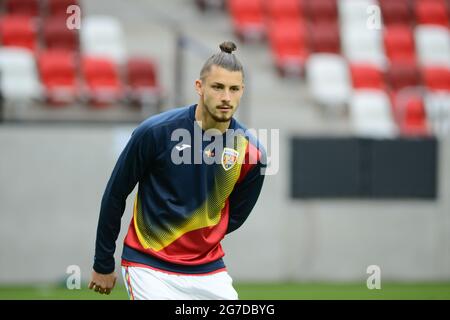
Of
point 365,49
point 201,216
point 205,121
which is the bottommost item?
point 201,216

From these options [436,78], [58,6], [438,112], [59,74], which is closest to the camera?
[438,112]

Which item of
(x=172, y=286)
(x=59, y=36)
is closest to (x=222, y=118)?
(x=172, y=286)

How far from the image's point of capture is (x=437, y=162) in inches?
549

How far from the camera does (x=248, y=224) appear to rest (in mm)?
13297

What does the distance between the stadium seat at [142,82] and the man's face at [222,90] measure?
9.96 meters

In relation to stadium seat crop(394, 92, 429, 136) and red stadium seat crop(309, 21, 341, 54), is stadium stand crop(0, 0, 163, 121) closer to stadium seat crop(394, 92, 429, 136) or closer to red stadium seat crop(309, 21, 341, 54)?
red stadium seat crop(309, 21, 341, 54)

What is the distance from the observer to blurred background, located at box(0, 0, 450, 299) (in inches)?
514

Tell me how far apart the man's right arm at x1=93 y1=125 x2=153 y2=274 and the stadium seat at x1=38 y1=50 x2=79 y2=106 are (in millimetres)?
10056

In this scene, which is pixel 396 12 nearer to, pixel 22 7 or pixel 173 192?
pixel 22 7

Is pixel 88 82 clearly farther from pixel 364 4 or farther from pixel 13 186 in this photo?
pixel 364 4

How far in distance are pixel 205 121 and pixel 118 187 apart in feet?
2.01

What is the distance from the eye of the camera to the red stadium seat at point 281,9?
1842 cm
